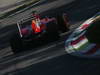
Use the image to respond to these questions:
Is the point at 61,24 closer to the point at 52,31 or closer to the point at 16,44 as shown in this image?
the point at 52,31

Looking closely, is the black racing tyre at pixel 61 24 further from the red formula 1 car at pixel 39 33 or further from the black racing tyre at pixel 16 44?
the black racing tyre at pixel 16 44

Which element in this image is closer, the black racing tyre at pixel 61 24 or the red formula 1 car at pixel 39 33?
the red formula 1 car at pixel 39 33

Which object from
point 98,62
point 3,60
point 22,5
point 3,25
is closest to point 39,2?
point 22,5

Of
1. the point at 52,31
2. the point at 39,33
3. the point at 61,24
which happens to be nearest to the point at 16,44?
the point at 39,33

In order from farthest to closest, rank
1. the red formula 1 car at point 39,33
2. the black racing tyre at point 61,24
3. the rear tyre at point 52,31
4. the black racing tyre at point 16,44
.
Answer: the black racing tyre at point 61,24, the black racing tyre at point 16,44, the red formula 1 car at point 39,33, the rear tyre at point 52,31

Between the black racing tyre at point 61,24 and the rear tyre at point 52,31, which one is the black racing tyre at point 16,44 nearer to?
the rear tyre at point 52,31

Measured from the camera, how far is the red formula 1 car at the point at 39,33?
49.5 ft

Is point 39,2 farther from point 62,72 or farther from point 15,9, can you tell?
point 62,72

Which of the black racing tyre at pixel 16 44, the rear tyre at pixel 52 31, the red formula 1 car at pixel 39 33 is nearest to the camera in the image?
the rear tyre at pixel 52 31

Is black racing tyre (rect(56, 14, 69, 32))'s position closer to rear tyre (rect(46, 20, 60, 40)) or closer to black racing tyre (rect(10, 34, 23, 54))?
rear tyre (rect(46, 20, 60, 40))

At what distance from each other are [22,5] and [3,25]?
4948mm

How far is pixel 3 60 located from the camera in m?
15.4

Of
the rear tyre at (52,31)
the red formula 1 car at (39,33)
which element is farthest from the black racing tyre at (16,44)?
the rear tyre at (52,31)

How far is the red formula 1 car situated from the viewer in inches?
595
